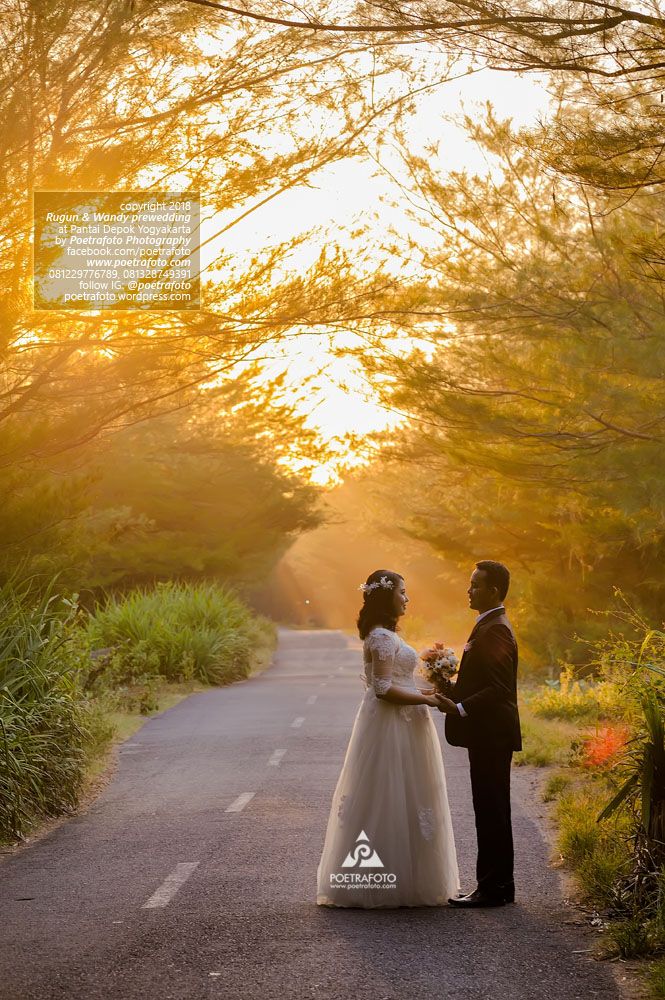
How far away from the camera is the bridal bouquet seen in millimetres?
8078

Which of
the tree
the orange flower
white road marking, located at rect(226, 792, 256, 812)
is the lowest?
white road marking, located at rect(226, 792, 256, 812)

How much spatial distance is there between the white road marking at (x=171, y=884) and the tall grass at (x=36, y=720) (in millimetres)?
2037

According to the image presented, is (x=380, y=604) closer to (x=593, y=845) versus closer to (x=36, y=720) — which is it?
(x=593, y=845)

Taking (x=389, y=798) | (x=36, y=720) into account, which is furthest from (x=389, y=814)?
(x=36, y=720)

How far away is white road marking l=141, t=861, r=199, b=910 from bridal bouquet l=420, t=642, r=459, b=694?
6.91 ft

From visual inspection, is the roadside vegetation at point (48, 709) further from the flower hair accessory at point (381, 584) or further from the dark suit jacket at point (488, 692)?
the dark suit jacket at point (488, 692)

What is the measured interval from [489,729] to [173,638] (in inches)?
846

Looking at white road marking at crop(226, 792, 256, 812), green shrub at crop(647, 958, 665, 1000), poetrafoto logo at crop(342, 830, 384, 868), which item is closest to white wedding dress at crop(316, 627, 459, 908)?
poetrafoto logo at crop(342, 830, 384, 868)

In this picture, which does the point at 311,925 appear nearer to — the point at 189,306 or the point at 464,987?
the point at 464,987

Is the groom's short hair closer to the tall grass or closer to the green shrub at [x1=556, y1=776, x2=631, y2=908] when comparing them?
the green shrub at [x1=556, y1=776, x2=631, y2=908]

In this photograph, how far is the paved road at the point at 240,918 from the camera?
6.10 m

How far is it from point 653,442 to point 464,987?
1105cm

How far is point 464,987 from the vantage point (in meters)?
5.99

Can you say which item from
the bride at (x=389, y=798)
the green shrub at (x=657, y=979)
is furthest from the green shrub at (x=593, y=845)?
the green shrub at (x=657, y=979)
